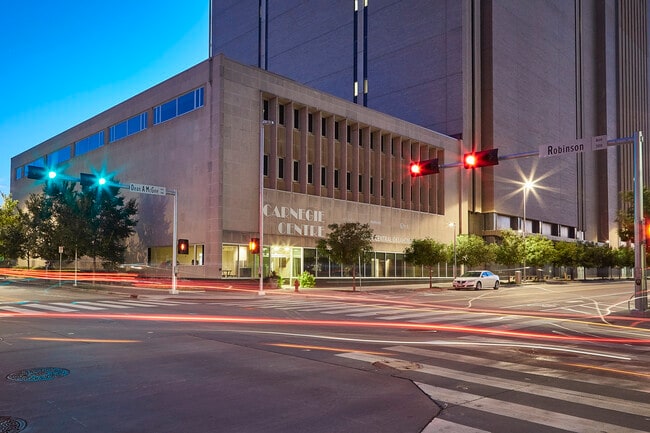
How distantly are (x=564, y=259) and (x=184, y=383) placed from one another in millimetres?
71348

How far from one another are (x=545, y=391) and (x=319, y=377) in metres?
3.33

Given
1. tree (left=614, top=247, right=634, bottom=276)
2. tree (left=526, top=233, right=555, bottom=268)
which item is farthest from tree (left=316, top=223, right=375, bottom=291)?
tree (left=614, top=247, right=634, bottom=276)

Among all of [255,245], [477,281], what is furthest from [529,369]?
[477,281]

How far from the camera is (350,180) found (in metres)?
51.5

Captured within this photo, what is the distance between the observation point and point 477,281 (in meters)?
43.8

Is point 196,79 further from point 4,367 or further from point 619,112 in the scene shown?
point 619,112

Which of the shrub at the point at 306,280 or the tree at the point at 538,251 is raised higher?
the tree at the point at 538,251

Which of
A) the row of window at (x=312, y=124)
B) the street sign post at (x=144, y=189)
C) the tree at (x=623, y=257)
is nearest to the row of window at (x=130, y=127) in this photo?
the row of window at (x=312, y=124)

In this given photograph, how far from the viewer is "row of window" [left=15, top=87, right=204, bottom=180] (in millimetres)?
42906

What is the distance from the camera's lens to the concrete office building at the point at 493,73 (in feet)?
221

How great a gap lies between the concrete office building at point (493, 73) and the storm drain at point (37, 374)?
192 feet

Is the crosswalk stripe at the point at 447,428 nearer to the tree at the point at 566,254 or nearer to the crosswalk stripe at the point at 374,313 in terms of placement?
the crosswalk stripe at the point at 374,313

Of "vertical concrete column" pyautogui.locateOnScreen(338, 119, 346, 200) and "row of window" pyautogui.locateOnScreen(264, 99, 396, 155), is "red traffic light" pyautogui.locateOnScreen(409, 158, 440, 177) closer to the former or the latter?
"row of window" pyautogui.locateOnScreen(264, 99, 396, 155)

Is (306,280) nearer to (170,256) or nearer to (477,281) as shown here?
(170,256)
